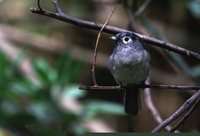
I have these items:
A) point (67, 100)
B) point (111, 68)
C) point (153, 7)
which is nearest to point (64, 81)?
point (67, 100)

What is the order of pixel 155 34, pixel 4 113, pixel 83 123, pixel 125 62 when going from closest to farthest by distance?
1. pixel 125 62
2. pixel 155 34
3. pixel 4 113
4. pixel 83 123

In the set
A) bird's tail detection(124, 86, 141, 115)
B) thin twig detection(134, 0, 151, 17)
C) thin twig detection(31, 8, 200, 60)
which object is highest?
thin twig detection(134, 0, 151, 17)

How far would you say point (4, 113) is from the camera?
3.39m

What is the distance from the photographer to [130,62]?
2.39m

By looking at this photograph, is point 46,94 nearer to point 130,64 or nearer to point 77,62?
point 77,62

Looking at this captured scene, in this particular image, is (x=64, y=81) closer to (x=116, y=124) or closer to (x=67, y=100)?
(x=67, y=100)

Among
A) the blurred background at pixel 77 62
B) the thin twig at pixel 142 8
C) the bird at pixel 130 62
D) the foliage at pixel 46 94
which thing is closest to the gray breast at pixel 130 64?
the bird at pixel 130 62

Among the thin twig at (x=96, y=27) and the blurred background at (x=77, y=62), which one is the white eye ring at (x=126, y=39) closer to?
the thin twig at (x=96, y=27)

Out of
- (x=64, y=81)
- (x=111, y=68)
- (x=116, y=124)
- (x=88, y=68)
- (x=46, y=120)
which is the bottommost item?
(x=111, y=68)

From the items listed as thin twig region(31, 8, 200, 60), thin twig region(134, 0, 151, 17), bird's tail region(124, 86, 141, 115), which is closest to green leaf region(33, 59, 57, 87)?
thin twig region(134, 0, 151, 17)

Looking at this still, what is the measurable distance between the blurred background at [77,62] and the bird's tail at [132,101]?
37.7 inches

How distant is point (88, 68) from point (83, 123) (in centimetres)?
205

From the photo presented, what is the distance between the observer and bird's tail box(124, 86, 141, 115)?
2.38m

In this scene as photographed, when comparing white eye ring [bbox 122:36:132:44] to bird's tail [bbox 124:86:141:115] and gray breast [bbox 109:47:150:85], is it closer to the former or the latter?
gray breast [bbox 109:47:150:85]
